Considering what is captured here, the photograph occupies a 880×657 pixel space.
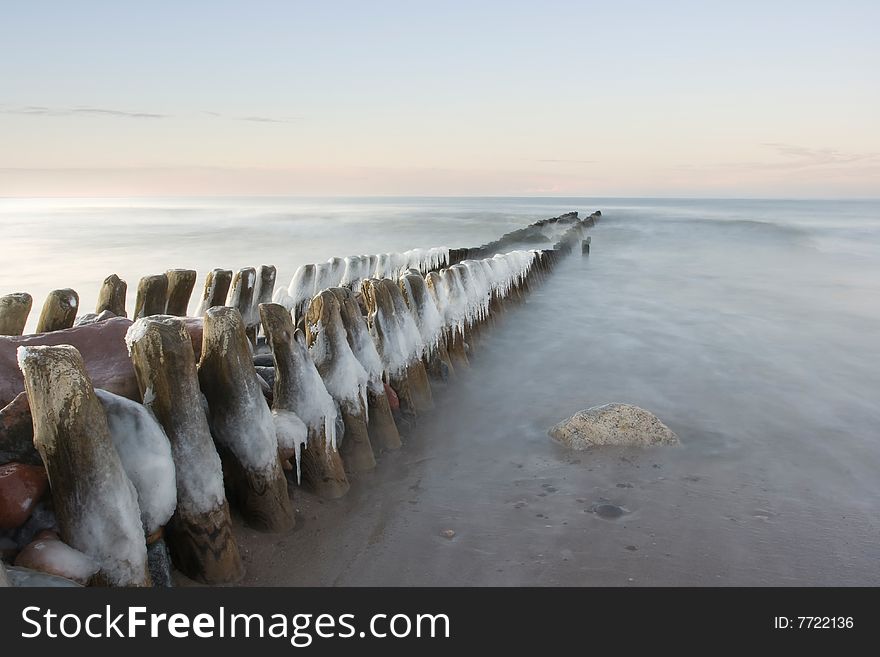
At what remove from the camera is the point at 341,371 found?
3.83m

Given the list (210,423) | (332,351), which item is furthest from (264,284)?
(210,423)

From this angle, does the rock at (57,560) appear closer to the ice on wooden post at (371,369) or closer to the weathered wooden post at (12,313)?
the ice on wooden post at (371,369)

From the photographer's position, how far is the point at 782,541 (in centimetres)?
321

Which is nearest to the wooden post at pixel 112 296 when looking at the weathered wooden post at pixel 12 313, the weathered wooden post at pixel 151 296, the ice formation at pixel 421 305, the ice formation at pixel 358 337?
the weathered wooden post at pixel 151 296

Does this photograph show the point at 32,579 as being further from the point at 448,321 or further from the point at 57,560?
the point at 448,321

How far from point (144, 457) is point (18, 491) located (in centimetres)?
39

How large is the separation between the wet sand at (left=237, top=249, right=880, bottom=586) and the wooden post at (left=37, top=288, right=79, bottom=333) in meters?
1.99

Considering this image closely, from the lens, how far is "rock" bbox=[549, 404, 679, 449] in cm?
434

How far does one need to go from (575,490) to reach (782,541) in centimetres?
102

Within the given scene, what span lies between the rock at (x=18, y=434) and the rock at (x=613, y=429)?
3.02m

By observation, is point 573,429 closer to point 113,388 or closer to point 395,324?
point 395,324

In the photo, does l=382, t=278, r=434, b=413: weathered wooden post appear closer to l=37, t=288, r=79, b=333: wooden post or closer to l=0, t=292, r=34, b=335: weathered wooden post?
l=37, t=288, r=79, b=333: wooden post

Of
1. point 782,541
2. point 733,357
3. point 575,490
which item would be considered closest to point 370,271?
point 733,357

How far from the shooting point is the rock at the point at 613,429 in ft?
14.2
